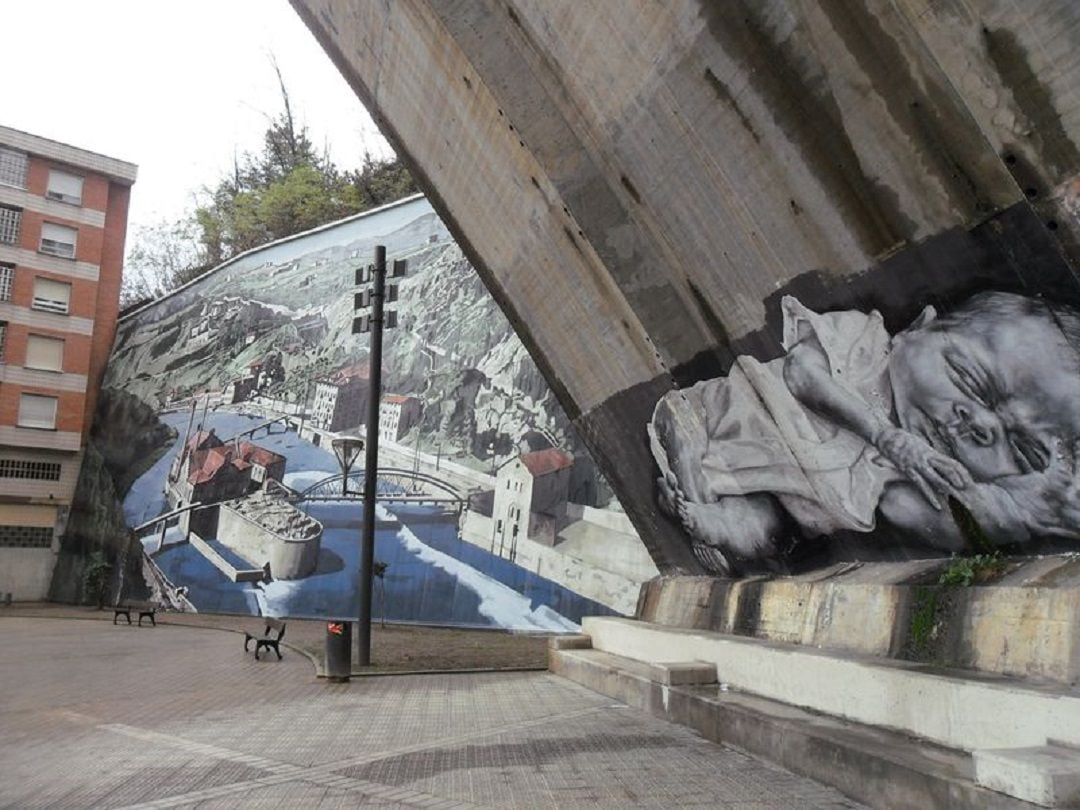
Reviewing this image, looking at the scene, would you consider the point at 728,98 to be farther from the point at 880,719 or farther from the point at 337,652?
the point at 337,652

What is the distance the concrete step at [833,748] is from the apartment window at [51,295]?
33163mm

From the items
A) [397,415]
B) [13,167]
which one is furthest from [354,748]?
[13,167]

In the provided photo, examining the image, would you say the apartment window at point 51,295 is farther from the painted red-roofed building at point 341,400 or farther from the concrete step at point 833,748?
the concrete step at point 833,748

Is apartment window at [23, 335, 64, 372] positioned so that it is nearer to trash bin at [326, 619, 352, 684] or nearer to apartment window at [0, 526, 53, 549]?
apartment window at [0, 526, 53, 549]

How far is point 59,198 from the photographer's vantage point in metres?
33.4

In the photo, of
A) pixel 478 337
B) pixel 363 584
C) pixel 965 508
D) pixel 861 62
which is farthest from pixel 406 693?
pixel 478 337

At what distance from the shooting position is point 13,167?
32469mm

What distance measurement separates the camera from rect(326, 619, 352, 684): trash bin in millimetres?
10359

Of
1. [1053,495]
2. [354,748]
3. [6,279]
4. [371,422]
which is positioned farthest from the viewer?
[6,279]

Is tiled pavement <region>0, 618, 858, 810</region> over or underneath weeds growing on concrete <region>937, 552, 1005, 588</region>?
underneath

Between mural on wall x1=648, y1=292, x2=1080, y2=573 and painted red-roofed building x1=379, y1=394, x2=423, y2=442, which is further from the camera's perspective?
painted red-roofed building x1=379, y1=394, x2=423, y2=442

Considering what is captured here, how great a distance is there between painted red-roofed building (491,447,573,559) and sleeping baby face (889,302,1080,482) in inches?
535

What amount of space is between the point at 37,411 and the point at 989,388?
1400 inches

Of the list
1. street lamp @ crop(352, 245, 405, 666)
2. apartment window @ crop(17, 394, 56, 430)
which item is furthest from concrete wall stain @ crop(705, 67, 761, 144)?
apartment window @ crop(17, 394, 56, 430)
